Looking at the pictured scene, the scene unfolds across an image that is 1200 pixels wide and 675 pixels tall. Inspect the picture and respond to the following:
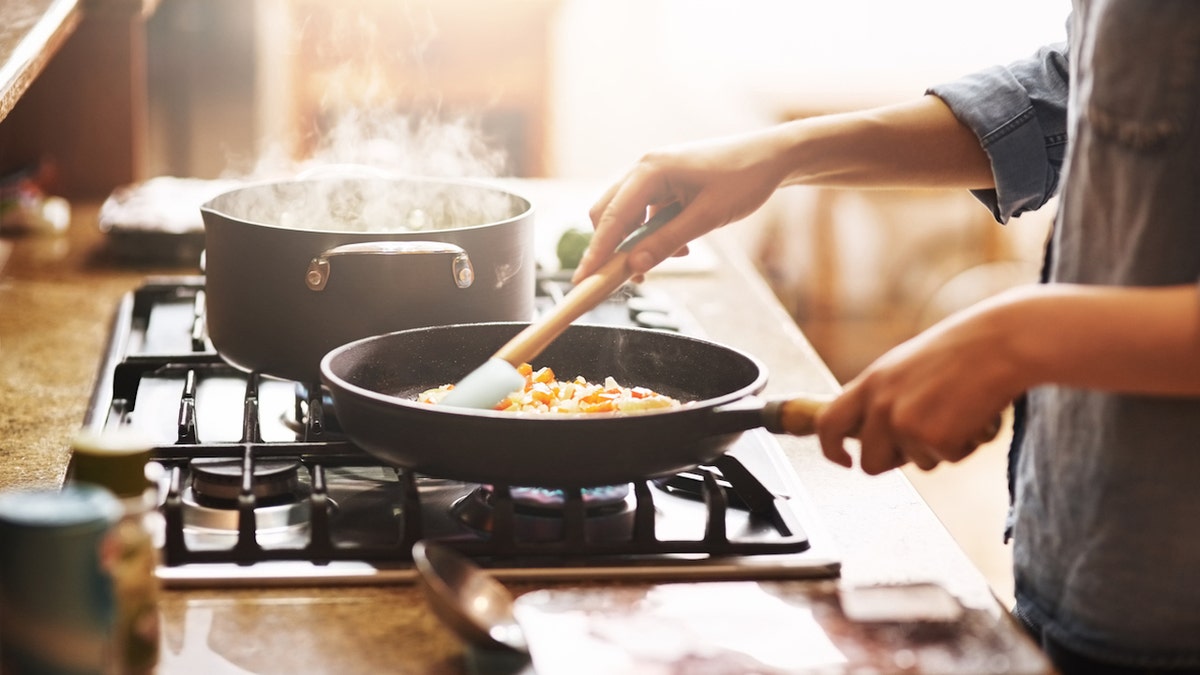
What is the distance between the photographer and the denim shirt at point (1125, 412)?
89cm

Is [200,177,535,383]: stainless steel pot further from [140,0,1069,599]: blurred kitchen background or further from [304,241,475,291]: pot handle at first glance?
[140,0,1069,599]: blurred kitchen background

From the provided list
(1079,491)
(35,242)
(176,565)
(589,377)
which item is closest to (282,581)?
(176,565)

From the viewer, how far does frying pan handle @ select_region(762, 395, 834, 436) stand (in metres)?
0.95

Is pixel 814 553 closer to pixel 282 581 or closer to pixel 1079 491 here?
pixel 1079 491

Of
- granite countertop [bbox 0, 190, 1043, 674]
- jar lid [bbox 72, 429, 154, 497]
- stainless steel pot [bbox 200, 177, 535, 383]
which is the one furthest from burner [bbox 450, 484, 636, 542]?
jar lid [bbox 72, 429, 154, 497]

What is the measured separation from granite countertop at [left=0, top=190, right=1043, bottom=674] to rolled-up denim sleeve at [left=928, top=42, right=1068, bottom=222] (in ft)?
1.05

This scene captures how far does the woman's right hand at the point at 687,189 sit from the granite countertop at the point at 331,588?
26cm

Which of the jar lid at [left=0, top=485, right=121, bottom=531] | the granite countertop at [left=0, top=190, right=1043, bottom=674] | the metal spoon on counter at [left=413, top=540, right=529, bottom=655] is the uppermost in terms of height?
the jar lid at [left=0, top=485, right=121, bottom=531]

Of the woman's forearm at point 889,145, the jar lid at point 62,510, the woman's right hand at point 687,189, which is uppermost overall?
the woman's forearm at point 889,145

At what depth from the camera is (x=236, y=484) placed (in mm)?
1084

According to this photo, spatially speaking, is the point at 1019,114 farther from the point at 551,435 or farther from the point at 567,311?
the point at 551,435

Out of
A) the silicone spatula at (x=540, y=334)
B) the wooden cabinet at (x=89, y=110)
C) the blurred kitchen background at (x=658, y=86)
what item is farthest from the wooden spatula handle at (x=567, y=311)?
the blurred kitchen background at (x=658, y=86)

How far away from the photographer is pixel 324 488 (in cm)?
103

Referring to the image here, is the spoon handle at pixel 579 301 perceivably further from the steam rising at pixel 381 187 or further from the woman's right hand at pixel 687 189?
the steam rising at pixel 381 187
